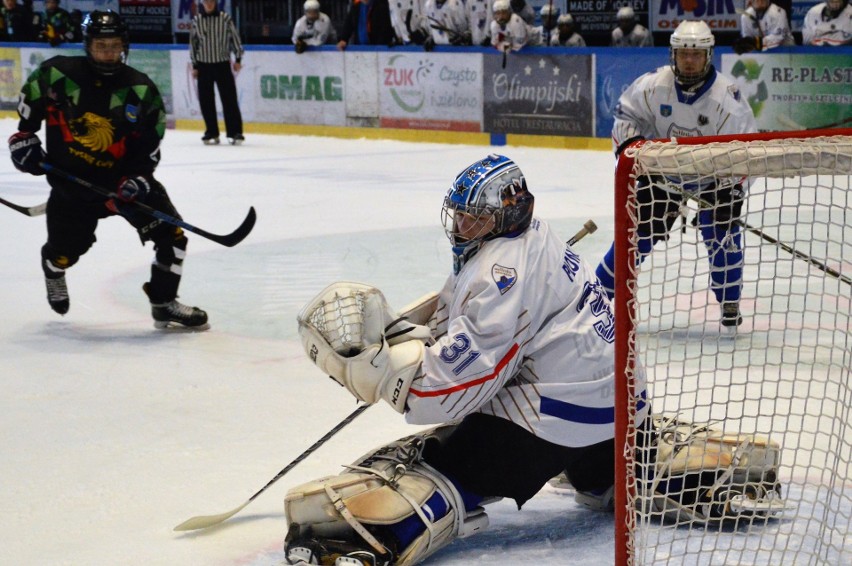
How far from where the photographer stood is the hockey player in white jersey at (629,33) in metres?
11.3

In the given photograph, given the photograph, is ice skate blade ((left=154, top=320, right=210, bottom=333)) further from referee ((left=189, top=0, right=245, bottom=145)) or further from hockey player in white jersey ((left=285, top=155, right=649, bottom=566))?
referee ((left=189, top=0, right=245, bottom=145))

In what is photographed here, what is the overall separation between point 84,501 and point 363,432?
774 mm

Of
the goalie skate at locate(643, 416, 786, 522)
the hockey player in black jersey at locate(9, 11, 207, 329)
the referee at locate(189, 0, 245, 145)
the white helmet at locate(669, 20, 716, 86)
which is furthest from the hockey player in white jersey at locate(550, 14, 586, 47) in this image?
the goalie skate at locate(643, 416, 786, 522)

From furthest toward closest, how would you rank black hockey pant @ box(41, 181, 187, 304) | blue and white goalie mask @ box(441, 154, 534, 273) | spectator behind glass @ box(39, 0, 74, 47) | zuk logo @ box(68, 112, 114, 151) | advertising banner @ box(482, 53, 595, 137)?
spectator behind glass @ box(39, 0, 74, 47), advertising banner @ box(482, 53, 595, 137), black hockey pant @ box(41, 181, 187, 304), zuk logo @ box(68, 112, 114, 151), blue and white goalie mask @ box(441, 154, 534, 273)

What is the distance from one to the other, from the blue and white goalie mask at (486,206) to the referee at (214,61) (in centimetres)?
963

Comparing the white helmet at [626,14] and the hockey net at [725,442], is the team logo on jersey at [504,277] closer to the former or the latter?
the hockey net at [725,442]

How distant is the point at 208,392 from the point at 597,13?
30.6 feet

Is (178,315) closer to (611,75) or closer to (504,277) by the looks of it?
(504,277)

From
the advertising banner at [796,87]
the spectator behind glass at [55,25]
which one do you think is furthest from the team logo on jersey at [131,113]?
the spectator behind glass at [55,25]

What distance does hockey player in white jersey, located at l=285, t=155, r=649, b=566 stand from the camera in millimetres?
2283

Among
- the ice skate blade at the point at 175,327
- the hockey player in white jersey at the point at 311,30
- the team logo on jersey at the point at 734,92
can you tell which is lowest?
the ice skate blade at the point at 175,327

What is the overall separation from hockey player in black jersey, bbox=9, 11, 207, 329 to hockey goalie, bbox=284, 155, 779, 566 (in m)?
2.19

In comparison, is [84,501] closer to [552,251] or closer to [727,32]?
[552,251]

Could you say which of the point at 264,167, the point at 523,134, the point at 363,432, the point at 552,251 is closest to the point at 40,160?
the point at 363,432
